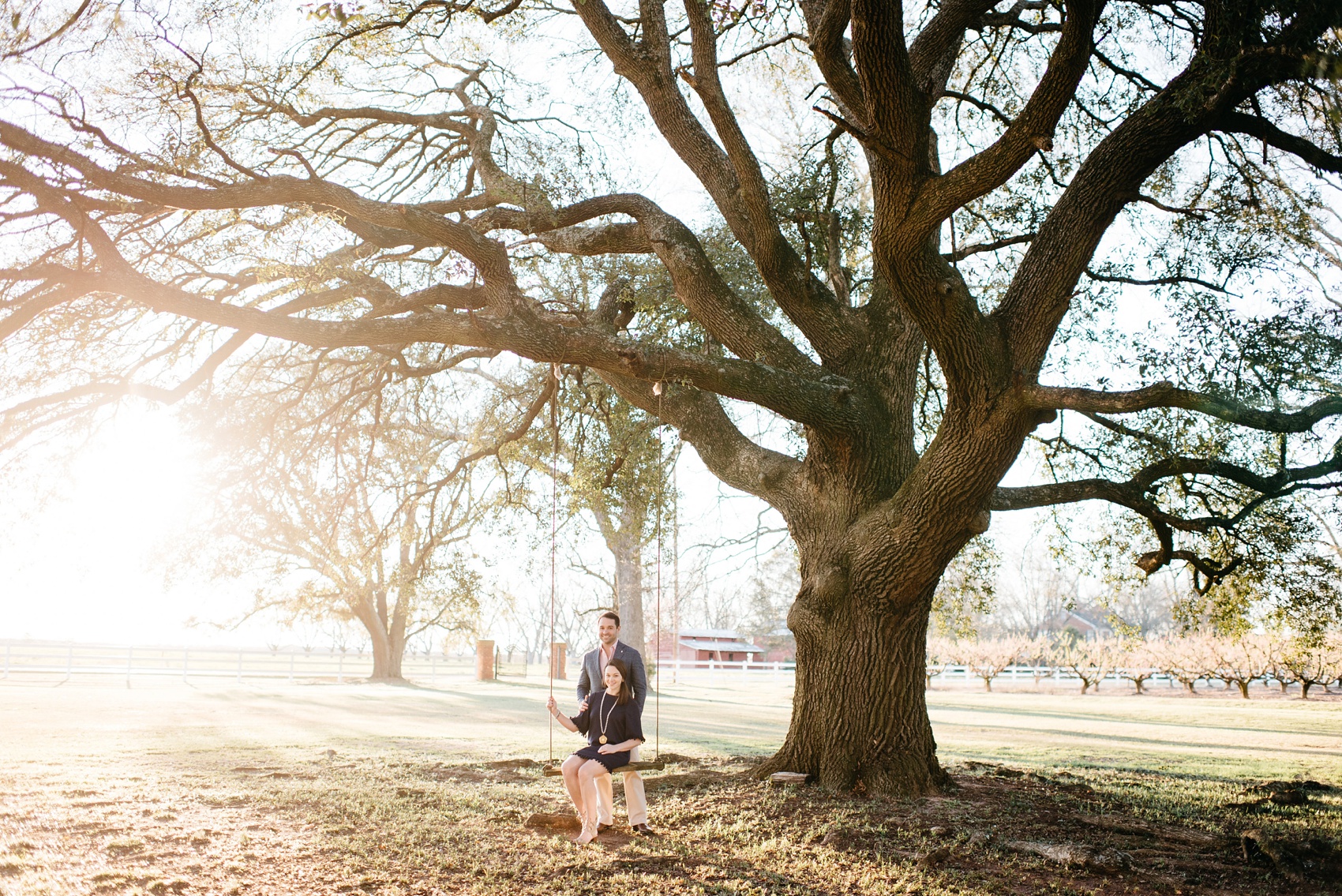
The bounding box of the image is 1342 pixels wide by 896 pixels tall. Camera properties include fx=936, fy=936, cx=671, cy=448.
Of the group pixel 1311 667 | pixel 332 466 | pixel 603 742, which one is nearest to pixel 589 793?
pixel 603 742

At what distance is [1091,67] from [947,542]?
5.49 metres

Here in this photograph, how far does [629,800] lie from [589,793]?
389 mm

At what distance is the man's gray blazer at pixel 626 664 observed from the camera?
6293 millimetres

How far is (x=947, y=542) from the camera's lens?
7.66 m

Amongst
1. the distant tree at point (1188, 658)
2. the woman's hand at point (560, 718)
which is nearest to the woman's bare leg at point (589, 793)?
the woman's hand at point (560, 718)

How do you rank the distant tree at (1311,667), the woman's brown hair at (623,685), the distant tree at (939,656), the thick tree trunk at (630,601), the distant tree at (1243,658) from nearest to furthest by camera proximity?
1. the woman's brown hair at (623,685)
2. the thick tree trunk at (630,601)
3. the distant tree at (1311,667)
4. the distant tree at (1243,658)
5. the distant tree at (939,656)

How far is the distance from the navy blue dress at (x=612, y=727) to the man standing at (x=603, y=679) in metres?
0.10

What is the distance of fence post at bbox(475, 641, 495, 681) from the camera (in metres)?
33.7

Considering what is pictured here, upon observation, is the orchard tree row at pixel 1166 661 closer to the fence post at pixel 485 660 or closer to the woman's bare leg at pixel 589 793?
the fence post at pixel 485 660

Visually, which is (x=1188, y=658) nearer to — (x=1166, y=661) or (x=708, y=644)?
(x=1166, y=661)

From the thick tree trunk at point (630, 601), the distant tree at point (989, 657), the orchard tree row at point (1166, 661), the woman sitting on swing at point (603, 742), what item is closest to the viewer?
the woman sitting on swing at point (603, 742)

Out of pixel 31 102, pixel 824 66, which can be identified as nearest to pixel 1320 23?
pixel 824 66

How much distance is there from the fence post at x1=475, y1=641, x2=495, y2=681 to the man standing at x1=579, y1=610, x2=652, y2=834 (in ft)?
92.7

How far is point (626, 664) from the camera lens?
6312mm
